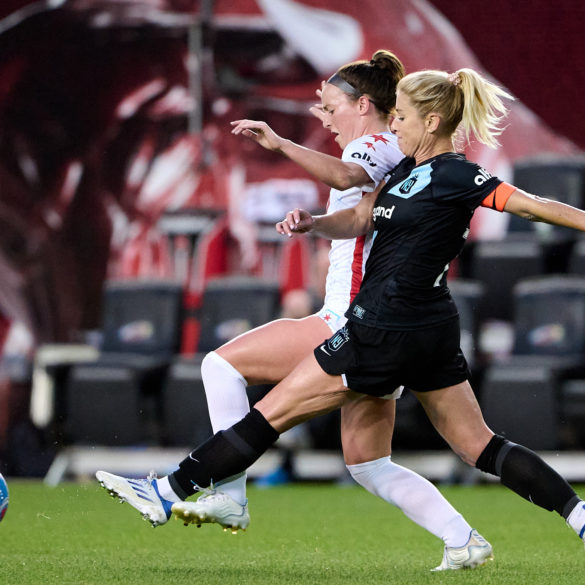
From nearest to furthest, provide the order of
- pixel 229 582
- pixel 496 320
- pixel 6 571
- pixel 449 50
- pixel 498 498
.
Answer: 1. pixel 229 582
2. pixel 6 571
3. pixel 498 498
4. pixel 496 320
5. pixel 449 50

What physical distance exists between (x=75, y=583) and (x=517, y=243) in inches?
243

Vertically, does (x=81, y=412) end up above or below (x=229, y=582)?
below

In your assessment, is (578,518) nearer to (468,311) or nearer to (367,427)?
(367,427)

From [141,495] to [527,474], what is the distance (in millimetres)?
1337

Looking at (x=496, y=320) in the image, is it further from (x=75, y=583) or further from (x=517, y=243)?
(x=75, y=583)

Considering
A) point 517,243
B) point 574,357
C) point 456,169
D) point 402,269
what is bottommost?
point 574,357

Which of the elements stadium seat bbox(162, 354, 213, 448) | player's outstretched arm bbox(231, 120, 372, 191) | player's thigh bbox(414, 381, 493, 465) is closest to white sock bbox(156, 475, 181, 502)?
player's thigh bbox(414, 381, 493, 465)

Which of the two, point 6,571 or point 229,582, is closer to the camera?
point 229,582

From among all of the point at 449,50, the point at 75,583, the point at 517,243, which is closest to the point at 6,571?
the point at 75,583

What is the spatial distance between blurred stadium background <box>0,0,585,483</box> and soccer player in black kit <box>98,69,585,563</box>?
499 centimetres

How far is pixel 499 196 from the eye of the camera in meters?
3.88

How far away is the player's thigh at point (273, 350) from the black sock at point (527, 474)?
2.34ft

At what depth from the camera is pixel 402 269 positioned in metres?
4.00

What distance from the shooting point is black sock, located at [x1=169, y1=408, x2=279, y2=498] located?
4.02 meters
